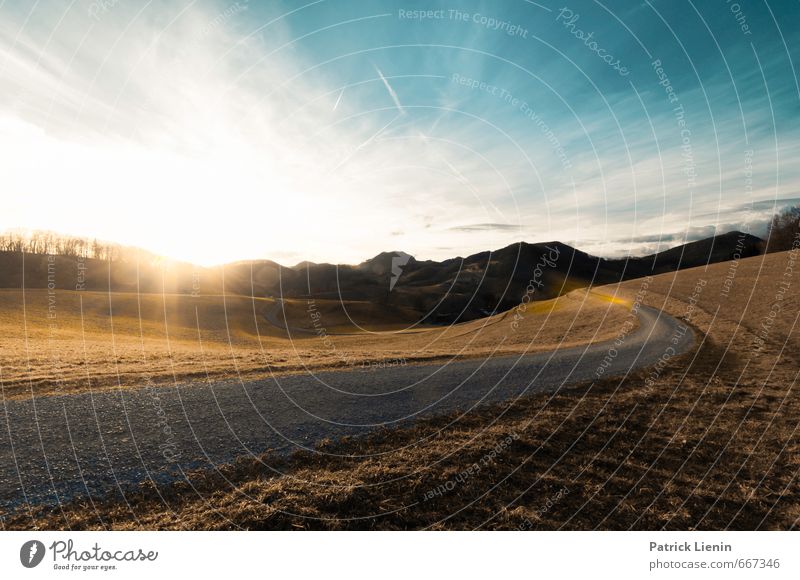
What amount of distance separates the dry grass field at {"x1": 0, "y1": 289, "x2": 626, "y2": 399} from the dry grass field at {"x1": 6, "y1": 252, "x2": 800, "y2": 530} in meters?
11.0

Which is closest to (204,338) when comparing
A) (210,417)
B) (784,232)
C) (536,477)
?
(210,417)

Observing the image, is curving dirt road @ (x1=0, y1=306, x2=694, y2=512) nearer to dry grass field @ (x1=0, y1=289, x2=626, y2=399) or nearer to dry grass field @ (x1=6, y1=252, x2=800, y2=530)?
dry grass field @ (x1=6, y1=252, x2=800, y2=530)

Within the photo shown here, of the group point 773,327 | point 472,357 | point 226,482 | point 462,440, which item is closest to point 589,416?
point 462,440

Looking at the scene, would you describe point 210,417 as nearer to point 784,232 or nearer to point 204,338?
point 204,338

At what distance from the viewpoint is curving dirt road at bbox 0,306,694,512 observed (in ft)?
29.9

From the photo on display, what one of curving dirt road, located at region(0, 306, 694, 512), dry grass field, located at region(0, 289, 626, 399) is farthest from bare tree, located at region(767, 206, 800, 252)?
curving dirt road, located at region(0, 306, 694, 512)

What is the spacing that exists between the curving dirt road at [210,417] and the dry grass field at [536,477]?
1033mm

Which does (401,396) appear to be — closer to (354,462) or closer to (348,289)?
(354,462)

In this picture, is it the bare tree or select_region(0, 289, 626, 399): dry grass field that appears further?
the bare tree

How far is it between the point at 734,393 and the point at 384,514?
16741 mm

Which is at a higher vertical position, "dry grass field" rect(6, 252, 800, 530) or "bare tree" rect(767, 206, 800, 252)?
"bare tree" rect(767, 206, 800, 252)

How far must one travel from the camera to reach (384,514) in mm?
7727

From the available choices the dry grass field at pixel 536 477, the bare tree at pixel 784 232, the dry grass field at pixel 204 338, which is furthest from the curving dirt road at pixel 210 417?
the bare tree at pixel 784 232

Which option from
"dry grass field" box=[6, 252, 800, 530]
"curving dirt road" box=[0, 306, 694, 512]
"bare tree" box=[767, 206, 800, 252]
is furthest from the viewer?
"bare tree" box=[767, 206, 800, 252]
